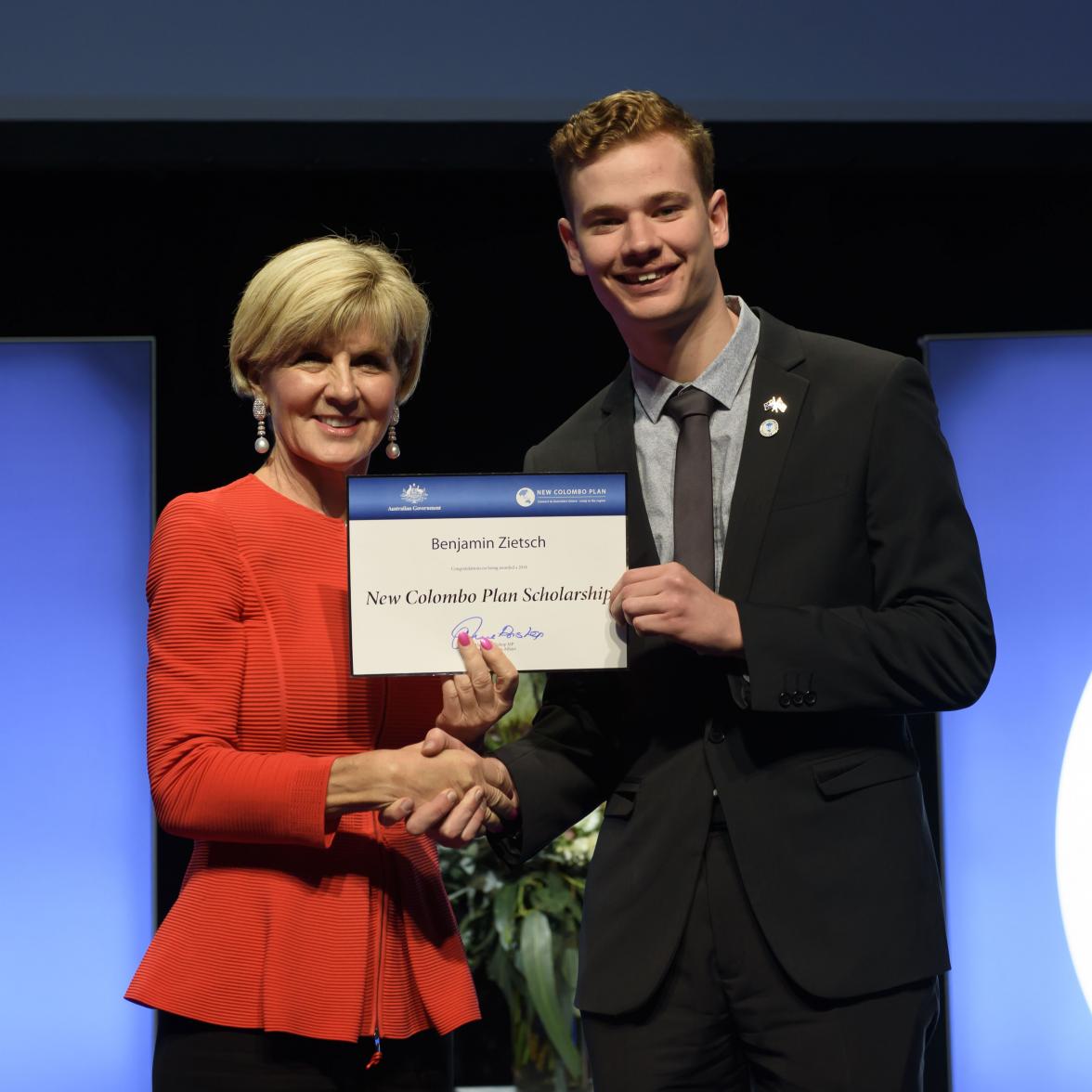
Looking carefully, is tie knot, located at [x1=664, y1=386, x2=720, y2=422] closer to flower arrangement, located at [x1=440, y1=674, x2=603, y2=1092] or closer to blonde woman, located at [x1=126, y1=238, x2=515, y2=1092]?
blonde woman, located at [x1=126, y1=238, x2=515, y2=1092]

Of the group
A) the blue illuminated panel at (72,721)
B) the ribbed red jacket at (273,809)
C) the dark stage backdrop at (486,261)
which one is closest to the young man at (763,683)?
the ribbed red jacket at (273,809)

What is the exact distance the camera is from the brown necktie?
1.81 meters

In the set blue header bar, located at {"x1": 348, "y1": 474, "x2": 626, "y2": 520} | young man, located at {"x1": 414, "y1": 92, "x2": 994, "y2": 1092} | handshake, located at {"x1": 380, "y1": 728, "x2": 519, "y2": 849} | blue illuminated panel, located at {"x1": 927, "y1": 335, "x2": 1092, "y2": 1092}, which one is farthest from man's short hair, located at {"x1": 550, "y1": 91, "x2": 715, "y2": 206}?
blue illuminated panel, located at {"x1": 927, "y1": 335, "x2": 1092, "y2": 1092}

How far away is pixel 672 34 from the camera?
3758 mm

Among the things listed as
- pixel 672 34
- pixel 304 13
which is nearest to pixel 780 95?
pixel 672 34

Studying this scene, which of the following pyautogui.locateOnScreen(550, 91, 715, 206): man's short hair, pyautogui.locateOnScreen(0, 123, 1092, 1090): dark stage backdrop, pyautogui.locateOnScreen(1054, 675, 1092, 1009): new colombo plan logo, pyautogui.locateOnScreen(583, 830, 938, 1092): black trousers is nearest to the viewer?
pyautogui.locateOnScreen(583, 830, 938, 1092): black trousers

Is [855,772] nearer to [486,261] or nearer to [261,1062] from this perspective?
[261,1062]

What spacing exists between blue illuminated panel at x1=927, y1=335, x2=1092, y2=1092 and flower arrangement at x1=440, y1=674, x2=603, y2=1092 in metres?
1.09

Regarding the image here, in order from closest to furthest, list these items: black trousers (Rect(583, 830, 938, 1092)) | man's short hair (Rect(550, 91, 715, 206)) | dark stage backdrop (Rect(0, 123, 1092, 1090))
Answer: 1. black trousers (Rect(583, 830, 938, 1092))
2. man's short hair (Rect(550, 91, 715, 206))
3. dark stage backdrop (Rect(0, 123, 1092, 1090))

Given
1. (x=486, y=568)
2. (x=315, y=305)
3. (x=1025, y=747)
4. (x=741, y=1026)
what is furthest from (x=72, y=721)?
(x=741, y=1026)

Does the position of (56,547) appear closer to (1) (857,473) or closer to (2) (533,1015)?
(2) (533,1015)

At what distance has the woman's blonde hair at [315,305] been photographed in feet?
6.49

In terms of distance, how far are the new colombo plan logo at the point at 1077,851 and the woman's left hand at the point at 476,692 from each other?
8.51 ft
